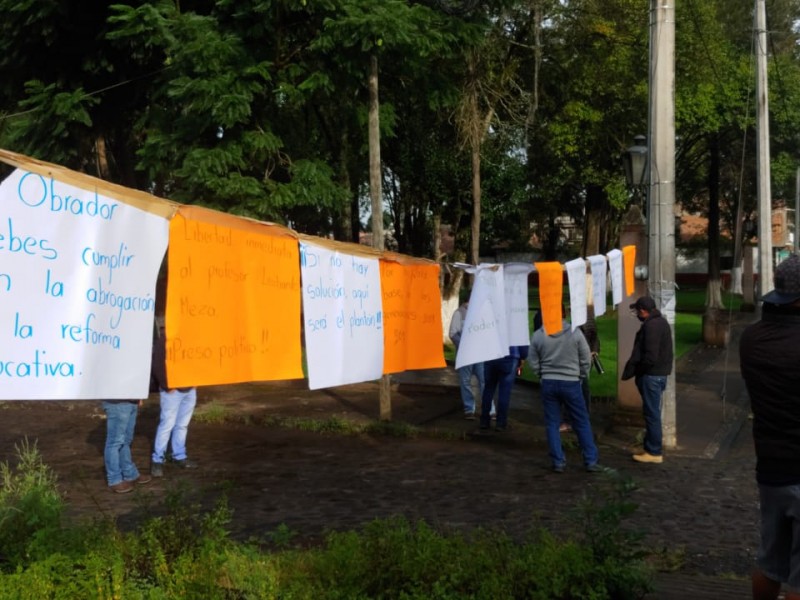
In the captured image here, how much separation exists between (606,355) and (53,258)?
15645 mm

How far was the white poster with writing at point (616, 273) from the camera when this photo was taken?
9.65 m

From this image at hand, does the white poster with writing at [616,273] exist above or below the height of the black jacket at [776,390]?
above

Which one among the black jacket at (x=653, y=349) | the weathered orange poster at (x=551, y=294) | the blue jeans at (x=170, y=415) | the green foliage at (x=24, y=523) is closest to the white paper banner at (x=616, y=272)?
the black jacket at (x=653, y=349)

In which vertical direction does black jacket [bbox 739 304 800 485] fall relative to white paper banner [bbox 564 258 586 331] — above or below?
below

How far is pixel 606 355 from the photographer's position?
59.8 feet

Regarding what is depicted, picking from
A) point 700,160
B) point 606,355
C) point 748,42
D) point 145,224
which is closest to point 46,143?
point 145,224

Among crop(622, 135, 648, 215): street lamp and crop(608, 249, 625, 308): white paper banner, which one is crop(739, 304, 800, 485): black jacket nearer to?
crop(608, 249, 625, 308): white paper banner

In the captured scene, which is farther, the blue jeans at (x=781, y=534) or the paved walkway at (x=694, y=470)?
the paved walkway at (x=694, y=470)

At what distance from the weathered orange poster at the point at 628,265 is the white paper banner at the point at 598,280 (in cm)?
96

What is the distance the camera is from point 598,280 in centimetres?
923

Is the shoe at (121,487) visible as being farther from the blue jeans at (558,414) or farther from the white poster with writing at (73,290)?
the blue jeans at (558,414)

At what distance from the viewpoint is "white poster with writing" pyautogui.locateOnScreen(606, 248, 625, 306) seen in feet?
31.7

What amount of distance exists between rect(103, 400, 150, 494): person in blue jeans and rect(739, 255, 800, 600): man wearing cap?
5.36 m

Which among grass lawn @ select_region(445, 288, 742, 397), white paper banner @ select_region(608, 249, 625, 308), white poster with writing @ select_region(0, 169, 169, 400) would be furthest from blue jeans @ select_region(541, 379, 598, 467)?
white poster with writing @ select_region(0, 169, 169, 400)
